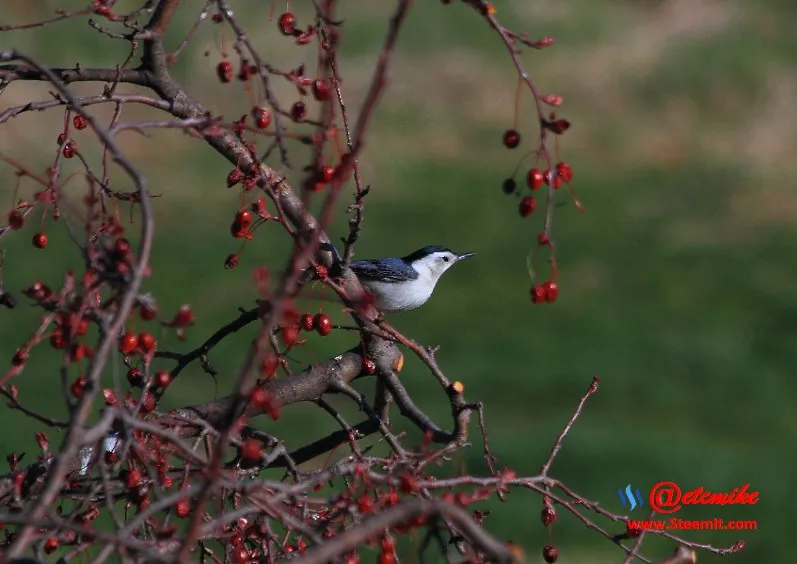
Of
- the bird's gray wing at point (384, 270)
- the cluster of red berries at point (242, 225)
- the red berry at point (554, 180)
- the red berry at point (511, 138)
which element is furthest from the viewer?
the bird's gray wing at point (384, 270)

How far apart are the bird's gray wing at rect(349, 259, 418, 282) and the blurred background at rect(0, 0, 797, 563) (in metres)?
0.67

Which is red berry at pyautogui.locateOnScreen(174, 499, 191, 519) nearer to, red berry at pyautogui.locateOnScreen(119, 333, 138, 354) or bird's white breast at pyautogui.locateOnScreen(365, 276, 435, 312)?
red berry at pyautogui.locateOnScreen(119, 333, 138, 354)

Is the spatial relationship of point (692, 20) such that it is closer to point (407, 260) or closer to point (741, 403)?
point (741, 403)

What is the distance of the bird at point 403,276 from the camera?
235 inches

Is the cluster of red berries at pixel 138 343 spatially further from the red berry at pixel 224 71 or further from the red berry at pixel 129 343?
the red berry at pixel 224 71

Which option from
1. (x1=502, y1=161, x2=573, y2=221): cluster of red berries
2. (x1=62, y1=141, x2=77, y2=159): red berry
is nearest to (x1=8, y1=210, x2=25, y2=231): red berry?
(x1=62, y1=141, x2=77, y2=159): red berry

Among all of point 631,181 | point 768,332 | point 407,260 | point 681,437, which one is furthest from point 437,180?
point 407,260

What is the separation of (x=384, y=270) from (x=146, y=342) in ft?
11.9

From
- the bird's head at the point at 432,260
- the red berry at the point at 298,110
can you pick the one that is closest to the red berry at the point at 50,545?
the red berry at the point at 298,110

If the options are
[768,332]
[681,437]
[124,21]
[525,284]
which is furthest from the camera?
[525,284]

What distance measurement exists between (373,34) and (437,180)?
275cm

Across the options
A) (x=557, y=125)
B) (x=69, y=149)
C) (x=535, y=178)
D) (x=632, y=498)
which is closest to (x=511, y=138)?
(x=535, y=178)

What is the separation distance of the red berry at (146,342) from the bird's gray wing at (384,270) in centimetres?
350

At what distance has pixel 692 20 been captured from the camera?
15.8m
